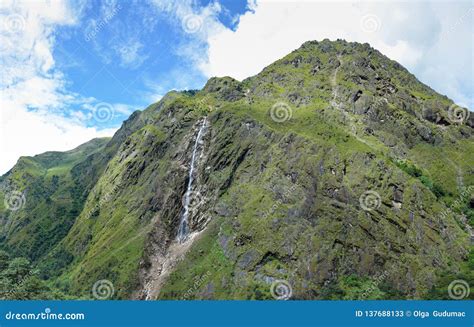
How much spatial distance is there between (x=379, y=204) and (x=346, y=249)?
2200 cm

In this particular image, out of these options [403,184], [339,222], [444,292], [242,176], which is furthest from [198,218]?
A: [444,292]

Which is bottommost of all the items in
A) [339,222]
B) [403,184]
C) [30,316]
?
[30,316]

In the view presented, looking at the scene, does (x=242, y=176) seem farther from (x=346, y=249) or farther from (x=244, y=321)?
(x=244, y=321)

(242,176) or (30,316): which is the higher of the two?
(242,176)

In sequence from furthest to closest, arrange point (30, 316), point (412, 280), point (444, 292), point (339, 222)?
point (339, 222) → point (412, 280) → point (444, 292) → point (30, 316)

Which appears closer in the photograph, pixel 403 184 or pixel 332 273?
pixel 332 273

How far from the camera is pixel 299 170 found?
17525cm

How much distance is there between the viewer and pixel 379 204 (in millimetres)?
158875

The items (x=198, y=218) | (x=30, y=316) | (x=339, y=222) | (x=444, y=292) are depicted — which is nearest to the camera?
(x=30, y=316)

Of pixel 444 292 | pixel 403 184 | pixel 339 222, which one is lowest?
pixel 444 292

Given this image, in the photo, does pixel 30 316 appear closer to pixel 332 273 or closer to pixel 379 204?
pixel 332 273

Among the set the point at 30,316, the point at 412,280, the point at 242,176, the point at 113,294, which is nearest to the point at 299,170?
the point at 242,176

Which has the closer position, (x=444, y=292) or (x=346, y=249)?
(x=444, y=292)

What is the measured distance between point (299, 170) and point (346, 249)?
3839 cm
